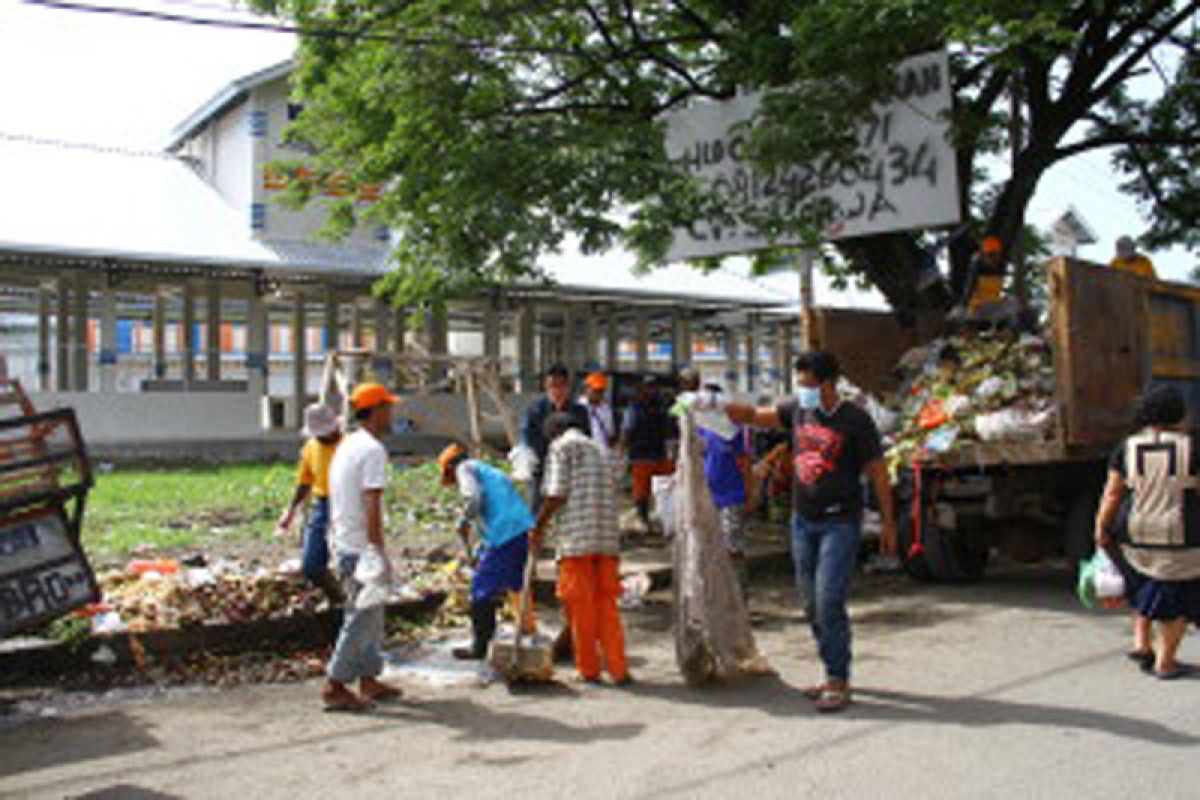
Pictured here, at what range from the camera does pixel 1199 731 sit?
4.96m

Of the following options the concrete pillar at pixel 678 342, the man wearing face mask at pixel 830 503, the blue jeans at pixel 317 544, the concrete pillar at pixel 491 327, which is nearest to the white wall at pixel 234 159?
the concrete pillar at pixel 491 327

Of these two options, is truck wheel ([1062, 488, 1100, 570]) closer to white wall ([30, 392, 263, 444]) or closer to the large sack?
the large sack

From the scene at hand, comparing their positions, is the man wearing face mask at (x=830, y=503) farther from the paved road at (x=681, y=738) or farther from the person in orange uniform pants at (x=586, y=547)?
the person in orange uniform pants at (x=586, y=547)

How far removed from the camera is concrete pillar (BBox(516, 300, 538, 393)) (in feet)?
84.0

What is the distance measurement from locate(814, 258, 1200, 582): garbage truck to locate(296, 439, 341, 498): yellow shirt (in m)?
4.45

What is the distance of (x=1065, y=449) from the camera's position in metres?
8.18

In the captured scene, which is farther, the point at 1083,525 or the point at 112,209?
the point at 112,209

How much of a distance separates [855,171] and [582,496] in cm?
548

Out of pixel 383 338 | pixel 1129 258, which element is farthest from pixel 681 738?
pixel 383 338

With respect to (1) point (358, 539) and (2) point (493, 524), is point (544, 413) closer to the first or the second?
(2) point (493, 524)

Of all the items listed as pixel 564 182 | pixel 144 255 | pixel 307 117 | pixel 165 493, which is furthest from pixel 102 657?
pixel 144 255

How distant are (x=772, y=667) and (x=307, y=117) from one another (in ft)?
27.4

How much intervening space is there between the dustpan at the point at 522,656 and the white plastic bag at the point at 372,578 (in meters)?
0.82

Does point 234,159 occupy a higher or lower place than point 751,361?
higher
